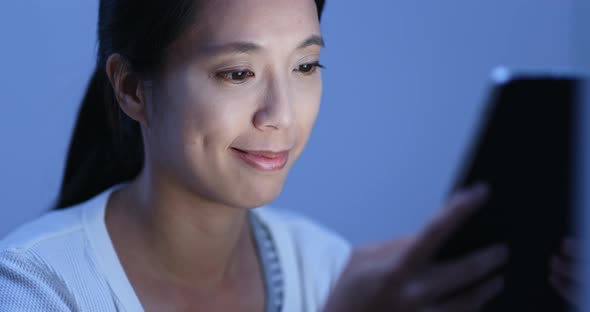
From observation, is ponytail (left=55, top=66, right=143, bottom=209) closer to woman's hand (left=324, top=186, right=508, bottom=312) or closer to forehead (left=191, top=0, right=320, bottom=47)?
forehead (left=191, top=0, right=320, bottom=47)

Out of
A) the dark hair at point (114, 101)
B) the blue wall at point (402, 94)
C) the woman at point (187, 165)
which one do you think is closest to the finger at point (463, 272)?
the woman at point (187, 165)

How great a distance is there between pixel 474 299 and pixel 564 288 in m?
0.05

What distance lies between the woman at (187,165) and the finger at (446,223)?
0.46 feet

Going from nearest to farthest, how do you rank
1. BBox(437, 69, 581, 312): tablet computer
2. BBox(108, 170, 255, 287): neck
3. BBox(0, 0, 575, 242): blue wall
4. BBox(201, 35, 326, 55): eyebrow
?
BBox(437, 69, 581, 312): tablet computer → BBox(201, 35, 326, 55): eyebrow → BBox(108, 170, 255, 287): neck → BBox(0, 0, 575, 242): blue wall

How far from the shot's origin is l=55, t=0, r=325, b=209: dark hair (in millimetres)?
792

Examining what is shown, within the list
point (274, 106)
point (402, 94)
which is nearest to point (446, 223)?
point (274, 106)

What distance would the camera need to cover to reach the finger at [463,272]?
1.36 feet

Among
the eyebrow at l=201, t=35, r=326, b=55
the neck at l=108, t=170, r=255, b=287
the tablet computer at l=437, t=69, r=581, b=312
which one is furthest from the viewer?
the neck at l=108, t=170, r=255, b=287

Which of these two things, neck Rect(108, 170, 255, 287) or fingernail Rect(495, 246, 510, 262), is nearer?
fingernail Rect(495, 246, 510, 262)

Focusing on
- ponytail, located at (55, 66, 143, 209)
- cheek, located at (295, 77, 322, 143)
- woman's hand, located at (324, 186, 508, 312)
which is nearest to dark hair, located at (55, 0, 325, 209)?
ponytail, located at (55, 66, 143, 209)

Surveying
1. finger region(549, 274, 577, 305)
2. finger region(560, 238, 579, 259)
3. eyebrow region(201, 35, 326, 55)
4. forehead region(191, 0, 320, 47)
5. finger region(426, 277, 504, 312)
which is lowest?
finger region(426, 277, 504, 312)

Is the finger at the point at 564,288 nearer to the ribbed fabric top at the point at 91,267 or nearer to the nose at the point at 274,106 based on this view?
the nose at the point at 274,106

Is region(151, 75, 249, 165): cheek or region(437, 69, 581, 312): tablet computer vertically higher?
region(437, 69, 581, 312): tablet computer

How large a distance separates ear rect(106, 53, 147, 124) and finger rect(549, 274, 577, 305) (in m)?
0.56
